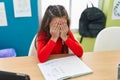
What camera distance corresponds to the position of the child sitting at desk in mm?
1356

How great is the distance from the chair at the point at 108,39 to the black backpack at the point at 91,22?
0.90 meters

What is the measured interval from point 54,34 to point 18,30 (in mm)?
1116

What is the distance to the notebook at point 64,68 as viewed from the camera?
3.72ft

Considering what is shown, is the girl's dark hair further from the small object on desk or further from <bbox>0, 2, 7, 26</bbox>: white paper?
<bbox>0, 2, 7, 26</bbox>: white paper

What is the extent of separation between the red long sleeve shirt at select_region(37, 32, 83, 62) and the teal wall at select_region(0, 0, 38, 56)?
0.95 meters

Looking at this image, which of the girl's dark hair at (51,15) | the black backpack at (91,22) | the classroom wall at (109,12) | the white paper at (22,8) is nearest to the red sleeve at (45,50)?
the girl's dark hair at (51,15)

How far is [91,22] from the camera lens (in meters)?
2.66

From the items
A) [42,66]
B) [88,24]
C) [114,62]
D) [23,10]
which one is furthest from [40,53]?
[88,24]

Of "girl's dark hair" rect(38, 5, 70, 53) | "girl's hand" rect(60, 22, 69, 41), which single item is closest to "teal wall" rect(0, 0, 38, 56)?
"girl's dark hair" rect(38, 5, 70, 53)

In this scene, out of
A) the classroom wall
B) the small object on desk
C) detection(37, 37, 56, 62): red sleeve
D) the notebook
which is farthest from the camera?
the classroom wall

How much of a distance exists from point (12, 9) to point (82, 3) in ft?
3.36

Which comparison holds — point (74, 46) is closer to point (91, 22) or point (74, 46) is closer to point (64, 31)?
point (64, 31)

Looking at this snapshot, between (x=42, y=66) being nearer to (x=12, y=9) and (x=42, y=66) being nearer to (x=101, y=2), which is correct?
(x=12, y=9)

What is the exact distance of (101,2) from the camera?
109 inches
